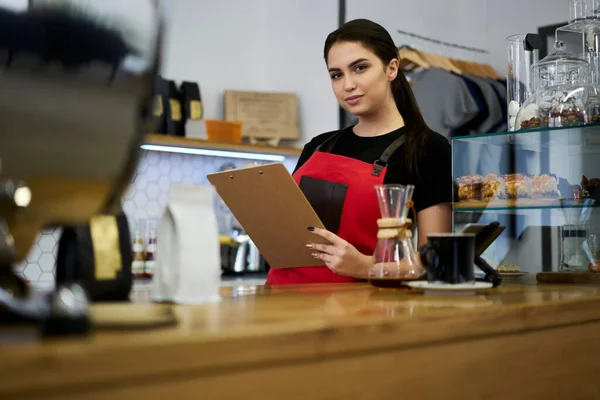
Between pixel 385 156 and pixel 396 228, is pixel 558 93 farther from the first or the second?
pixel 396 228

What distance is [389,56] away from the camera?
7.89 feet

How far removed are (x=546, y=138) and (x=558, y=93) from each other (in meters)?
0.13

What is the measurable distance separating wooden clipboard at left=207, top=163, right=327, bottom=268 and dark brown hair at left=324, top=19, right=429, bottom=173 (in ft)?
1.69

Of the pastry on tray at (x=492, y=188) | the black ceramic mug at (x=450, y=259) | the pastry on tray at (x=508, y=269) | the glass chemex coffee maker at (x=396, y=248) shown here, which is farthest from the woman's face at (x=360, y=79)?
the black ceramic mug at (x=450, y=259)

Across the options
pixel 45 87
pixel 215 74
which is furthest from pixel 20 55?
pixel 215 74

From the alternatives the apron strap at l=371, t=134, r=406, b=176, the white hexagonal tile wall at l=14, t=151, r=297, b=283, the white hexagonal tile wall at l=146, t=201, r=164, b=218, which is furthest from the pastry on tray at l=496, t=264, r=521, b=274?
the white hexagonal tile wall at l=146, t=201, r=164, b=218

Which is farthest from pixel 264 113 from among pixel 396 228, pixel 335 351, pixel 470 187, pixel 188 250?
pixel 335 351

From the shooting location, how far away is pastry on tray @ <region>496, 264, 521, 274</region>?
6.24 ft

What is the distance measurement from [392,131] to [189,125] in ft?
5.39

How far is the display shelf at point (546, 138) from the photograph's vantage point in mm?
1771

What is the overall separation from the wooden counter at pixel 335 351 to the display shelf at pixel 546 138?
469 mm

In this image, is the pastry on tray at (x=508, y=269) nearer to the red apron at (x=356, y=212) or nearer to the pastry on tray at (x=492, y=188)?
the pastry on tray at (x=492, y=188)

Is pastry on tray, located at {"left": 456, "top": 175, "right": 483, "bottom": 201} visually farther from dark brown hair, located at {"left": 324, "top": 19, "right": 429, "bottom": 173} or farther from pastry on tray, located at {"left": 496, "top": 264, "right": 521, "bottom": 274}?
dark brown hair, located at {"left": 324, "top": 19, "right": 429, "bottom": 173}

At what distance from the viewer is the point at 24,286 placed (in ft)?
2.55
